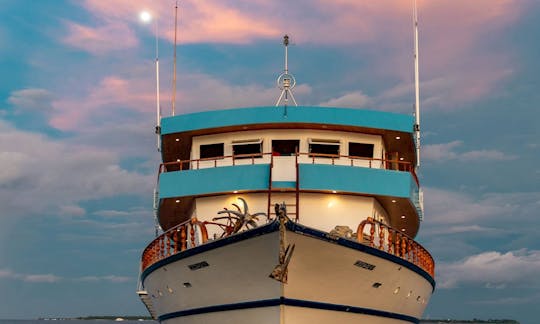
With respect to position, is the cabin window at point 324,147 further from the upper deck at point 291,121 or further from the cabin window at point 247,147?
the cabin window at point 247,147

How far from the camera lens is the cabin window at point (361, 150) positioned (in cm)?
2470

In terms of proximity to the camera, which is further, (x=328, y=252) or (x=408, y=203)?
(x=408, y=203)

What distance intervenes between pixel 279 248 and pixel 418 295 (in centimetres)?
732

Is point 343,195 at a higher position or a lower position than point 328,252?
higher

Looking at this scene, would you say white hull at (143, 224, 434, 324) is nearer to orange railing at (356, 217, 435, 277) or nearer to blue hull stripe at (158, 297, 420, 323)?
blue hull stripe at (158, 297, 420, 323)

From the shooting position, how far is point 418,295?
22.9 meters

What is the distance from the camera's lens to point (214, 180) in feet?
74.9

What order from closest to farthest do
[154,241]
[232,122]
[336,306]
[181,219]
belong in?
[336,306] < [154,241] < [232,122] < [181,219]

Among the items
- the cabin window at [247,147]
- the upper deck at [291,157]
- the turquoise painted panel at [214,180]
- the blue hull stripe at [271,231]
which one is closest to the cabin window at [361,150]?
the upper deck at [291,157]

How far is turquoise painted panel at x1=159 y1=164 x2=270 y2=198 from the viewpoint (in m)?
22.5

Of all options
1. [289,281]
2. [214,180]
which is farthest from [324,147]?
[289,281]

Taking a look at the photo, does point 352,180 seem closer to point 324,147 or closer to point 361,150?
point 324,147

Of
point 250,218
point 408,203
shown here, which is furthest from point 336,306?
point 408,203

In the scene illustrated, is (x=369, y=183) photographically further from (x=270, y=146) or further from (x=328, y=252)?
(x=328, y=252)
